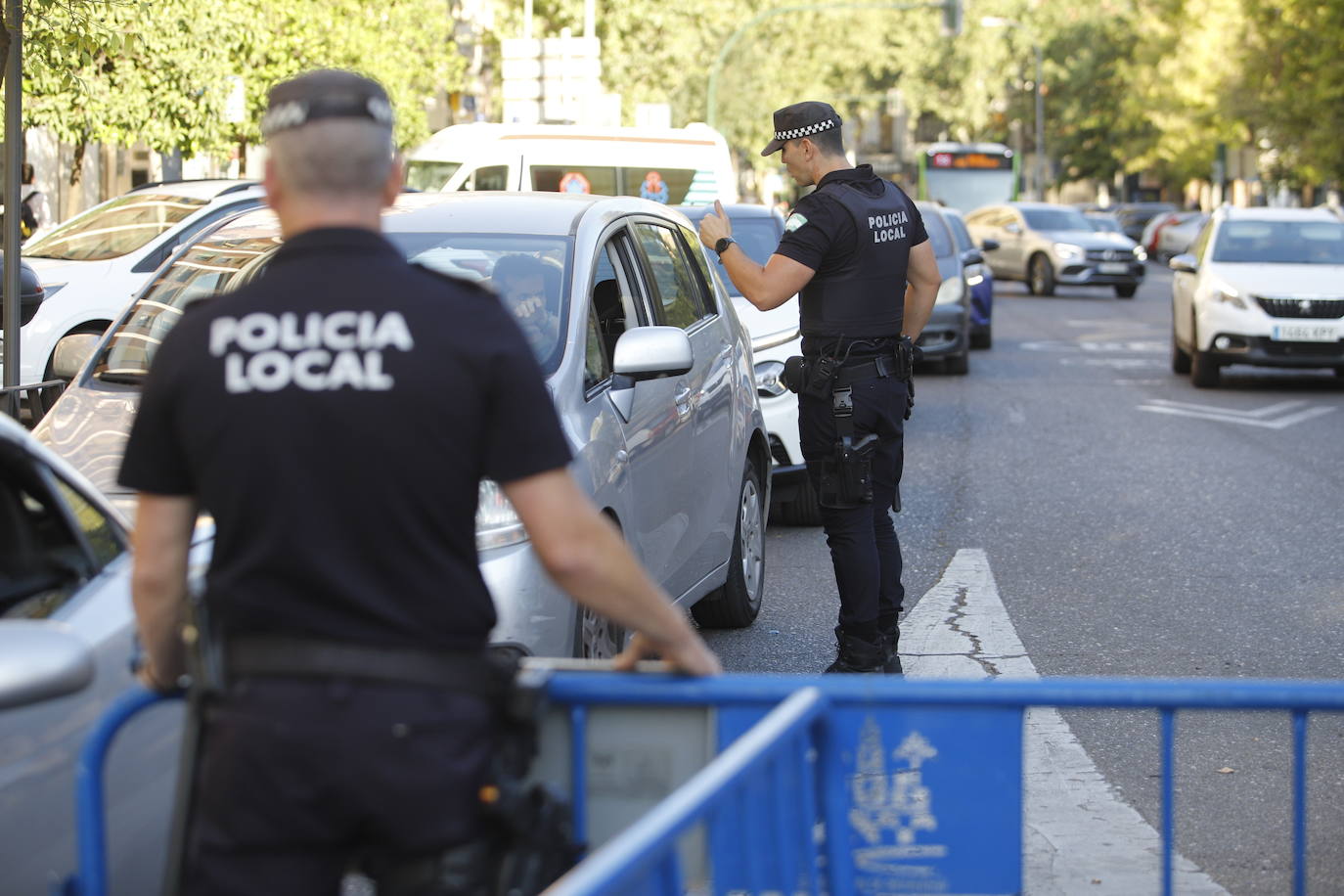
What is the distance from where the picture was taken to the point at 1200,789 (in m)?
5.18

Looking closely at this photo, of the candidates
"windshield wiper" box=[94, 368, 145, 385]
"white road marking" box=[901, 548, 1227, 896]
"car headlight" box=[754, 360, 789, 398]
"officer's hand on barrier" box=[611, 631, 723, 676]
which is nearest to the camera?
"officer's hand on barrier" box=[611, 631, 723, 676]

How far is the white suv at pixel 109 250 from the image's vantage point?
42.6 feet

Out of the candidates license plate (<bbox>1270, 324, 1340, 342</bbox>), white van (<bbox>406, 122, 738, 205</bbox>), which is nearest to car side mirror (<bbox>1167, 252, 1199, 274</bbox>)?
license plate (<bbox>1270, 324, 1340, 342</bbox>)

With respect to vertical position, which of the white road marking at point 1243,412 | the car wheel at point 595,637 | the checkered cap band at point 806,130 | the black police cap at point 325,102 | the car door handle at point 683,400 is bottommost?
the white road marking at point 1243,412

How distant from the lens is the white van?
1625 centimetres

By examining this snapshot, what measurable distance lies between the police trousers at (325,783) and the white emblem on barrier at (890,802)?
73 centimetres

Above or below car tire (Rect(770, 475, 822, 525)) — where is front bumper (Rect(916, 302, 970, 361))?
above

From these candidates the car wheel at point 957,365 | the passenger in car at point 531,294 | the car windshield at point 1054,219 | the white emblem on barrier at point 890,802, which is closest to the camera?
the white emblem on barrier at point 890,802

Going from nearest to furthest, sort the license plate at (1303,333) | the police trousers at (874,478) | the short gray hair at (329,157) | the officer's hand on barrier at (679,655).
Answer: the short gray hair at (329,157) < the officer's hand on barrier at (679,655) < the police trousers at (874,478) < the license plate at (1303,333)

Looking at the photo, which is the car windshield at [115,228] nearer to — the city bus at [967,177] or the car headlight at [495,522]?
the car headlight at [495,522]

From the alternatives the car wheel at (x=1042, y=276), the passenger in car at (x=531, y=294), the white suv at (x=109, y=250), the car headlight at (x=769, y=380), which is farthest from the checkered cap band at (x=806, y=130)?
the car wheel at (x=1042, y=276)

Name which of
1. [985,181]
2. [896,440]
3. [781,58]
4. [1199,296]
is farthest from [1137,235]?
[896,440]

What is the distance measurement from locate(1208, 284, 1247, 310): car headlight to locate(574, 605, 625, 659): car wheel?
41.0 ft

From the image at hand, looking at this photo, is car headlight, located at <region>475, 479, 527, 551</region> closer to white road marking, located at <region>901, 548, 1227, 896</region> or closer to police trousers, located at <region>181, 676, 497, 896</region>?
white road marking, located at <region>901, 548, 1227, 896</region>
